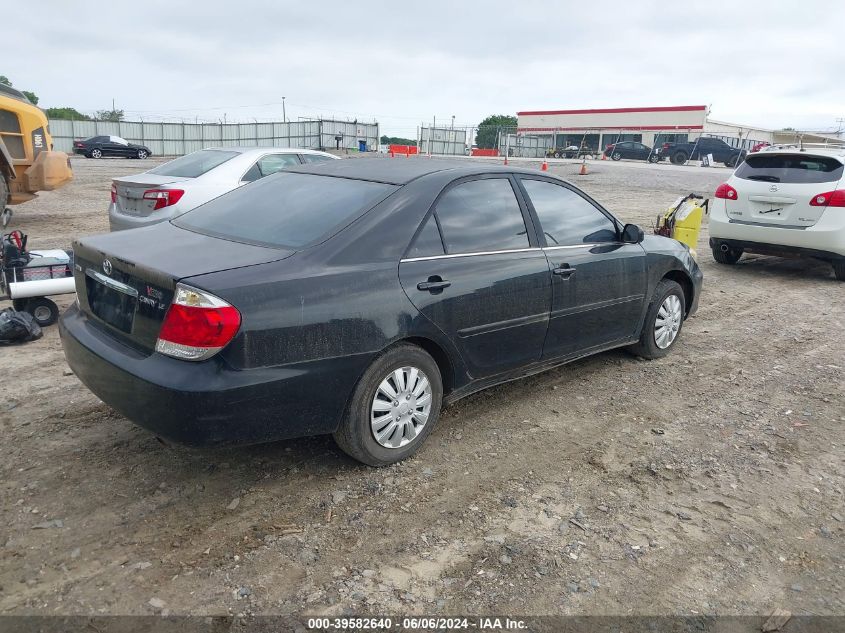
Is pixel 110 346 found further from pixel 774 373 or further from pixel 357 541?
pixel 774 373


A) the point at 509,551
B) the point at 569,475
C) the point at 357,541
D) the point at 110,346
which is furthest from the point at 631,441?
the point at 110,346

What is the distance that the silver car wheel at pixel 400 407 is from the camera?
11.5 feet

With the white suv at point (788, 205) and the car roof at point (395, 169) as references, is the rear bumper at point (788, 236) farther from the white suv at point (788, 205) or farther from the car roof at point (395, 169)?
the car roof at point (395, 169)

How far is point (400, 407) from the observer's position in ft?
11.8

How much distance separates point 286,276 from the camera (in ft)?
10.2

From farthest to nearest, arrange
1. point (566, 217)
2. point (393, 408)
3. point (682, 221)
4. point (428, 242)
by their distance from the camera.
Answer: point (682, 221), point (566, 217), point (428, 242), point (393, 408)

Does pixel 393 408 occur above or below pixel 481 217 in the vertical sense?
below

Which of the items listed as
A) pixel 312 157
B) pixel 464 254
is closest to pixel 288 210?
pixel 464 254

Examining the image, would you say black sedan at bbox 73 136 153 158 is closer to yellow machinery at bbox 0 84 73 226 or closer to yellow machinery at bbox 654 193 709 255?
yellow machinery at bbox 0 84 73 226

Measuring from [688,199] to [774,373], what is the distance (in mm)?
4353

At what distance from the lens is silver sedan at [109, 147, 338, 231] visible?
757 centimetres

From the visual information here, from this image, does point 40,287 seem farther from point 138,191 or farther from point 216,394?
point 216,394

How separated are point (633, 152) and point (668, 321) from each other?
38.6 meters

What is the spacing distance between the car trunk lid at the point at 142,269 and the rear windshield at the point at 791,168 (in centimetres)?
776
